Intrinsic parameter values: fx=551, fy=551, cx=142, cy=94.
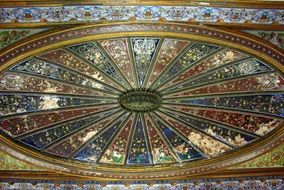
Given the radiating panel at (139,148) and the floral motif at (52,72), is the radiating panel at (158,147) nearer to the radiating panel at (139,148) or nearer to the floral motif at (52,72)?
the radiating panel at (139,148)

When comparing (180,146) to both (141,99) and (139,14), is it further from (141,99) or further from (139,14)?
(139,14)

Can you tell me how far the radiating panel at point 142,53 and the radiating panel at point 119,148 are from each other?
1629 mm

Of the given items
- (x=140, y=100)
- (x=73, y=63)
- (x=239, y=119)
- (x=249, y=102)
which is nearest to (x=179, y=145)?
(x=239, y=119)

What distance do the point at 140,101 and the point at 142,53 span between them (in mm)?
1324

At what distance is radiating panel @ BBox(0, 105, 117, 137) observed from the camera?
11.4 m

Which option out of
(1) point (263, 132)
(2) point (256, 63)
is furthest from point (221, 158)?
(2) point (256, 63)

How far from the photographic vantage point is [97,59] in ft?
33.3

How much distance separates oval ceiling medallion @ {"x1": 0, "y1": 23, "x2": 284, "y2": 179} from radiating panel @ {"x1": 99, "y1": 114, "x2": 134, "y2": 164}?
0.02 meters

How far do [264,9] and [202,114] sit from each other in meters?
3.75

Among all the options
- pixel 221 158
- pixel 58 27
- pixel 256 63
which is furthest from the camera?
pixel 221 158

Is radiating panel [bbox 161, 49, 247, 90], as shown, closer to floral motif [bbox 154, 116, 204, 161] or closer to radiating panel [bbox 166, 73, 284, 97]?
radiating panel [bbox 166, 73, 284, 97]

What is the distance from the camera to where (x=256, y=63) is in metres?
10.0

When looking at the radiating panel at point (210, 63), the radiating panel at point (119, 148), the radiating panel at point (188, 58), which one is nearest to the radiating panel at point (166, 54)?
the radiating panel at point (188, 58)

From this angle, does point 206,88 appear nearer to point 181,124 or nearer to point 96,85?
point 181,124
